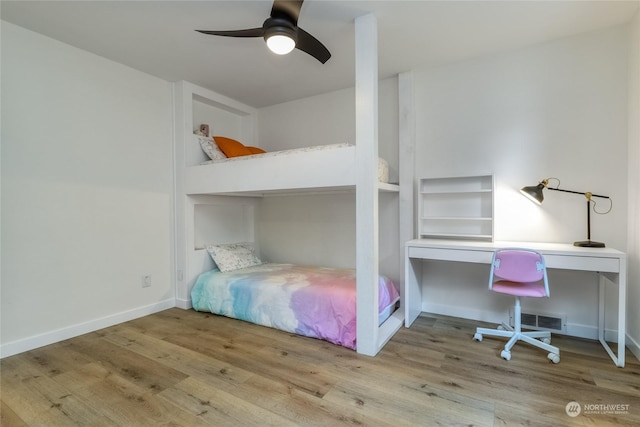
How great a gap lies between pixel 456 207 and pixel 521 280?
951 millimetres

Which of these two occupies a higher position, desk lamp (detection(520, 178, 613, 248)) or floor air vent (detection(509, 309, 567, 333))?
desk lamp (detection(520, 178, 613, 248))

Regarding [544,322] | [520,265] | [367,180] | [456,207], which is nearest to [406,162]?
[456,207]

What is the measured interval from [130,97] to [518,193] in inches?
151

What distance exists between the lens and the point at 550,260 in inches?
84.5

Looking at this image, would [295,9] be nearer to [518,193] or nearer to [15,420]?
[518,193]

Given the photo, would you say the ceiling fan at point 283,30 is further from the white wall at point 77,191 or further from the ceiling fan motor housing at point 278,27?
the white wall at point 77,191

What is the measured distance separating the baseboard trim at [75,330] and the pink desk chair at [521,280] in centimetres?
320

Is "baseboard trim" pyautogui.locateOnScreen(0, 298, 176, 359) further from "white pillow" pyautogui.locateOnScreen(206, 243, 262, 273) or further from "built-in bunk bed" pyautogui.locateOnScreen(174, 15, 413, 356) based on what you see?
"white pillow" pyautogui.locateOnScreen(206, 243, 262, 273)

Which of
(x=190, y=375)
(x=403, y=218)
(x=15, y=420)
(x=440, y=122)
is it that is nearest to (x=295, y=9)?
(x=440, y=122)

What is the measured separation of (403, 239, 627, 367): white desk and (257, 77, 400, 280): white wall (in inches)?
17.2

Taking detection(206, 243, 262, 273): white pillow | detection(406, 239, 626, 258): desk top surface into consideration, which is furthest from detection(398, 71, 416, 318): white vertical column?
detection(206, 243, 262, 273): white pillow

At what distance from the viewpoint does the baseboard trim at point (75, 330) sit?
7.26ft

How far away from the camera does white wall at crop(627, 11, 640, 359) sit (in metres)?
2.10

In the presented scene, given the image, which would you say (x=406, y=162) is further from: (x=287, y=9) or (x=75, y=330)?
(x=75, y=330)
